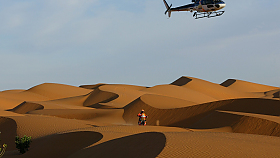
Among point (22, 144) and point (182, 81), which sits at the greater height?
point (22, 144)

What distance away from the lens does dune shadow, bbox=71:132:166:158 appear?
12.1 meters

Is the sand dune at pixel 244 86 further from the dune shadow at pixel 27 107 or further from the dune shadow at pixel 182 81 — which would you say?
the dune shadow at pixel 27 107

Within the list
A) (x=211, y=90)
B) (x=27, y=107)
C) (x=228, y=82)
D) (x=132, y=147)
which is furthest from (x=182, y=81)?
(x=132, y=147)

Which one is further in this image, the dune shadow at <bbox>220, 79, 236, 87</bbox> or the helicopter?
the dune shadow at <bbox>220, 79, 236, 87</bbox>

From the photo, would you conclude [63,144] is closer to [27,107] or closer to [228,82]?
[27,107]

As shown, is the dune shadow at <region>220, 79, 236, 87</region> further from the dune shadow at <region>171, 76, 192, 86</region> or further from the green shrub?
the green shrub

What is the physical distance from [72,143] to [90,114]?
69.2ft

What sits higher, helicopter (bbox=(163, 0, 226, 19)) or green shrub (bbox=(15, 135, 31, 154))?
helicopter (bbox=(163, 0, 226, 19))

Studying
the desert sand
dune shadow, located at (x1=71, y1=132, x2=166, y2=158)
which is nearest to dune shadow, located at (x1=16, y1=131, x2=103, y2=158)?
the desert sand

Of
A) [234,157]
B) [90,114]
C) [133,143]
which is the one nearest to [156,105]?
[90,114]

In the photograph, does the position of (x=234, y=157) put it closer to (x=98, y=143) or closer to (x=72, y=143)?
(x=98, y=143)

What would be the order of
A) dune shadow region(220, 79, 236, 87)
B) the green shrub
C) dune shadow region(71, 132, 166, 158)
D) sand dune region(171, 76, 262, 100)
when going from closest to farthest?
A: dune shadow region(71, 132, 166, 158) → the green shrub → sand dune region(171, 76, 262, 100) → dune shadow region(220, 79, 236, 87)

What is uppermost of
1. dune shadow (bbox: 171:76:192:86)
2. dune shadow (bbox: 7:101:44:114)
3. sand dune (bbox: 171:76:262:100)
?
dune shadow (bbox: 7:101:44:114)

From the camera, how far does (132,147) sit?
13273mm
